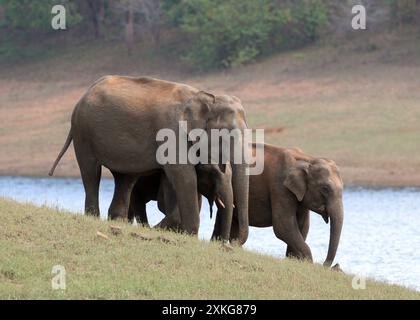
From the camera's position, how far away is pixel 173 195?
15969 millimetres

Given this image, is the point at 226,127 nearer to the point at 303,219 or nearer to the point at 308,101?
the point at 303,219

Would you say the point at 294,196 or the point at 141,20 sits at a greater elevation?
the point at 294,196

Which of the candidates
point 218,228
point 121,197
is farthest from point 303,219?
point 121,197

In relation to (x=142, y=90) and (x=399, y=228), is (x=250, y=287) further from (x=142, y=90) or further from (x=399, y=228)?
(x=399, y=228)

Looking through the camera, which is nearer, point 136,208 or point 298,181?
point 298,181

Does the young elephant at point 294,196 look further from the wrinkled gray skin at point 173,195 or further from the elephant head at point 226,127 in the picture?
the elephant head at point 226,127

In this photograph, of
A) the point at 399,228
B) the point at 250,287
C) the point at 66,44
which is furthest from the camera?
the point at 66,44

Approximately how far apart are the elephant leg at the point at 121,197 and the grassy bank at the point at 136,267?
1.54 m

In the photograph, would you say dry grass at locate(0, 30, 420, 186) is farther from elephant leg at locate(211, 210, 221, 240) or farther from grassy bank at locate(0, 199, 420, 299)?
grassy bank at locate(0, 199, 420, 299)

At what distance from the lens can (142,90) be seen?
16062mm

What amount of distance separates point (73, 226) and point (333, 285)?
280cm

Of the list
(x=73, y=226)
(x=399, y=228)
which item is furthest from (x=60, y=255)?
(x=399, y=228)

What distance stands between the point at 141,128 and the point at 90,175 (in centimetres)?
108

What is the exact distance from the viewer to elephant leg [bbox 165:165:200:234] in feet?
50.4
